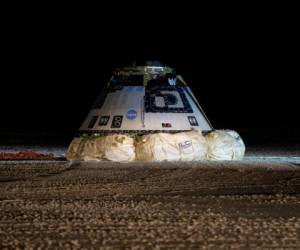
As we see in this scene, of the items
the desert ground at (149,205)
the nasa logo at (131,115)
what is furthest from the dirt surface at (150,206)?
the nasa logo at (131,115)

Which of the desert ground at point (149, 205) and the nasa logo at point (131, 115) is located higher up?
the nasa logo at point (131, 115)

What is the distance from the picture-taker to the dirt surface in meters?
9.51

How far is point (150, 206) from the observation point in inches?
487

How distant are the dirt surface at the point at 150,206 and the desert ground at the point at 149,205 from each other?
0.01 meters

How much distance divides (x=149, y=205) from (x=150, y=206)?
0.36 feet

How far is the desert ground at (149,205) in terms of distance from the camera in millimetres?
9508

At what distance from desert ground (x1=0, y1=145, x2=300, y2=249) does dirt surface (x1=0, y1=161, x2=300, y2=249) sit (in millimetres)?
13

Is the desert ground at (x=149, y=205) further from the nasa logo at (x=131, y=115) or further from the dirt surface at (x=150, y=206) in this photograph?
the nasa logo at (x=131, y=115)

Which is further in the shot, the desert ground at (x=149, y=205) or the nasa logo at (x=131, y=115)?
the nasa logo at (x=131, y=115)

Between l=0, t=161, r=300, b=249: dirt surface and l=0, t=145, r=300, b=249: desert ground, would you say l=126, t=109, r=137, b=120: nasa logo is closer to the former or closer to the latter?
l=0, t=145, r=300, b=249: desert ground

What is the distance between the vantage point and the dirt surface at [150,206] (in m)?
9.51

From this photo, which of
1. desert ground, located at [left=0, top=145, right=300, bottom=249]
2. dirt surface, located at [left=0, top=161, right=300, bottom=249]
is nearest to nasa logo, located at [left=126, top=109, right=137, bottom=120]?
desert ground, located at [left=0, top=145, right=300, bottom=249]

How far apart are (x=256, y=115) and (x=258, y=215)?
46963 mm

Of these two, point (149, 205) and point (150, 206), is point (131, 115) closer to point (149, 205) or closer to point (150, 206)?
point (149, 205)
